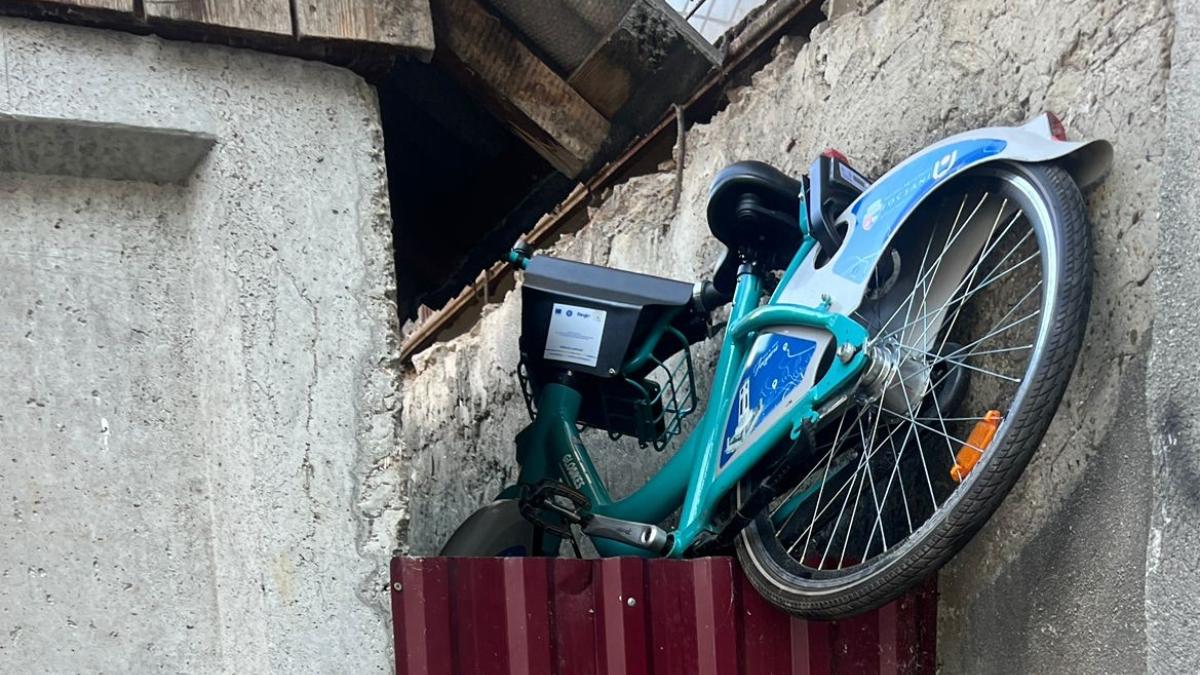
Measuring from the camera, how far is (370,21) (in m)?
2.17

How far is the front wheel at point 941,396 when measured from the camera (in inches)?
67.4

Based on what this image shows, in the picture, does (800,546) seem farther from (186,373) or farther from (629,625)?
(186,373)

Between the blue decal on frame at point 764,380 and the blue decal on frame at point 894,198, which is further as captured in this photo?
the blue decal on frame at point 764,380

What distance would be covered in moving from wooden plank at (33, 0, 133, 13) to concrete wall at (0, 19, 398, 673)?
0.06 metres

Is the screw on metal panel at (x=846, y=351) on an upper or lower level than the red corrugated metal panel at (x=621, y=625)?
upper

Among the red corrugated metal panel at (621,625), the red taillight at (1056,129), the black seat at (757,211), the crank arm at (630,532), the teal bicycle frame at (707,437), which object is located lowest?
the red corrugated metal panel at (621,625)

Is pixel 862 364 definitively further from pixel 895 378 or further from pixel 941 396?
pixel 941 396

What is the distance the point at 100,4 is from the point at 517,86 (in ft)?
3.25

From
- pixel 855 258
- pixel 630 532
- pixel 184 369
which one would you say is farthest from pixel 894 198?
pixel 184 369

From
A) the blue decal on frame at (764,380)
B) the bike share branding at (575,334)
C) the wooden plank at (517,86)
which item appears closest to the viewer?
the blue decal on frame at (764,380)

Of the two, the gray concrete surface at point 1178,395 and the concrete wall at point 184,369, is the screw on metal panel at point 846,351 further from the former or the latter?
the concrete wall at point 184,369

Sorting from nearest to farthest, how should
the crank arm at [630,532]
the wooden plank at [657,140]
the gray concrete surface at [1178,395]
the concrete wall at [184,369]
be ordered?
the gray concrete surface at [1178,395], the concrete wall at [184,369], the crank arm at [630,532], the wooden plank at [657,140]

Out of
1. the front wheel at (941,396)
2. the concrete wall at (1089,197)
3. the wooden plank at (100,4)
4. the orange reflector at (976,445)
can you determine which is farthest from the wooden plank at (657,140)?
the orange reflector at (976,445)

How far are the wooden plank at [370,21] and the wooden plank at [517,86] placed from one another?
275 millimetres
